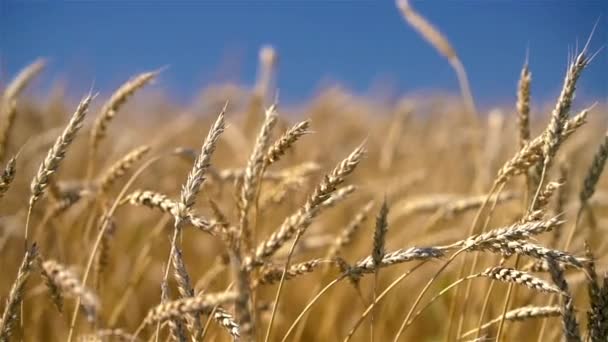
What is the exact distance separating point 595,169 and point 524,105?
0.73 feet

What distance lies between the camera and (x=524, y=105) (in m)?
1.55

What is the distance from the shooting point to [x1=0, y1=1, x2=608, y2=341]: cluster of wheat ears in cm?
105

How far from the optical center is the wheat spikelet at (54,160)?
1.16 metres

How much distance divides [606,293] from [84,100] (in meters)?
1.00

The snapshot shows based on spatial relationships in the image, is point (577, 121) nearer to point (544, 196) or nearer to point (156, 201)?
point (544, 196)

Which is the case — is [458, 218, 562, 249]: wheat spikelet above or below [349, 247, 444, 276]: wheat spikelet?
above

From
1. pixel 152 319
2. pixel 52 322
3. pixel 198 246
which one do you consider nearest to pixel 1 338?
pixel 152 319

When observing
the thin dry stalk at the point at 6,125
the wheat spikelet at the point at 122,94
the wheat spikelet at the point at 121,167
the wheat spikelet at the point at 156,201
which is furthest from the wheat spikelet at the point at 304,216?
the thin dry stalk at the point at 6,125

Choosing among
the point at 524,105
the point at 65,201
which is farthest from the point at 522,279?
the point at 65,201

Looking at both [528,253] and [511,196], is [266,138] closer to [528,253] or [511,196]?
[528,253]

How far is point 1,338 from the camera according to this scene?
1.07m

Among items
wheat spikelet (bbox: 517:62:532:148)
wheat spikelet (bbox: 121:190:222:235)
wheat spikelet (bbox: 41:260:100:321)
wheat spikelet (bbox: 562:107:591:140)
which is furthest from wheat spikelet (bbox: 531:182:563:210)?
wheat spikelet (bbox: 41:260:100:321)

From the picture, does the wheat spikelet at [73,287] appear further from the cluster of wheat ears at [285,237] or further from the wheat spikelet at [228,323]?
the wheat spikelet at [228,323]

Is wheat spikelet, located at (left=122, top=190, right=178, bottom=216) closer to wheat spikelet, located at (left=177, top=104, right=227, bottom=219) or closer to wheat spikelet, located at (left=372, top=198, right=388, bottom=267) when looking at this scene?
wheat spikelet, located at (left=177, top=104, right=227, bottom=219)
